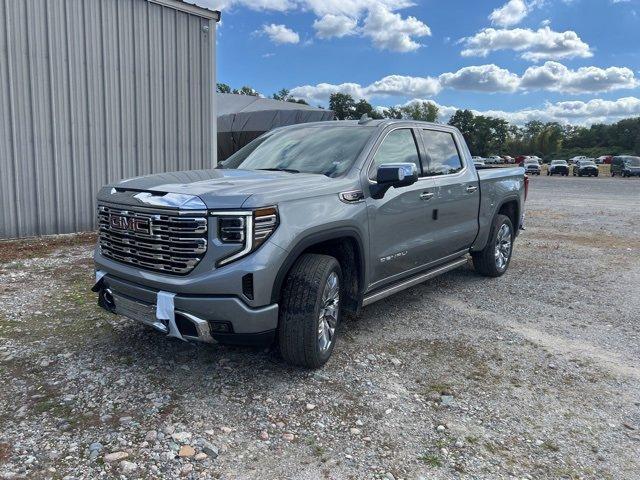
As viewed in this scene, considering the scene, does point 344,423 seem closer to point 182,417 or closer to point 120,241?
point 182,417

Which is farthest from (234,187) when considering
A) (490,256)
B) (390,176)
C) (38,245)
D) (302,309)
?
(38,245)

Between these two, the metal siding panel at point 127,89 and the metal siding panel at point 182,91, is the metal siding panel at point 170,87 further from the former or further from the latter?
the metal siding panel at point 127,89

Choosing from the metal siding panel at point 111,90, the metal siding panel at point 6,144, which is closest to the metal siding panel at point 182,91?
the metal siding panel at point 111,90

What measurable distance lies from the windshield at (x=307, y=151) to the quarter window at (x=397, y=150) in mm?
175

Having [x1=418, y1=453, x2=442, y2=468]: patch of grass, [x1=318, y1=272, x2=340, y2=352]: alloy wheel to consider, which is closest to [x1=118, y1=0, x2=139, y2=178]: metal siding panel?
[x1=318, y1=272, x2=340, y2=352]: alloy wheel

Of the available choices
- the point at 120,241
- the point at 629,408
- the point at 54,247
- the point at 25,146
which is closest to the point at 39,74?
the point at 25,146

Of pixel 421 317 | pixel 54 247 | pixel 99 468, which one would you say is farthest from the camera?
pixel 54 247

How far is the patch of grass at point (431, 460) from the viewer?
9.24 feet

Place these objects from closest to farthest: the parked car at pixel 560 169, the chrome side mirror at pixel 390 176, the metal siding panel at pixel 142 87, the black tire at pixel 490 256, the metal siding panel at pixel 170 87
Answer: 1. the chrome side mirror at pixel 390 176
2. the black tire at pixel 490 256
3. the metal siding panel at pixel 142 87
4. the metal siding panel at pixel 170 87
5. the parked car at pixel 560 169

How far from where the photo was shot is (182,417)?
10.4ft

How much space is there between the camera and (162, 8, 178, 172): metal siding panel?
1025 centimetres

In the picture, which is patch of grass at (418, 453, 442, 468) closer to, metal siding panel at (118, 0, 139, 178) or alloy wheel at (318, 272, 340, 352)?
alloy wheel at (318, 272, 340, 352)

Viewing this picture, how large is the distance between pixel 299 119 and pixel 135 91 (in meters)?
5.93

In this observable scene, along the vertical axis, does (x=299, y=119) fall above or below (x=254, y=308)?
above
